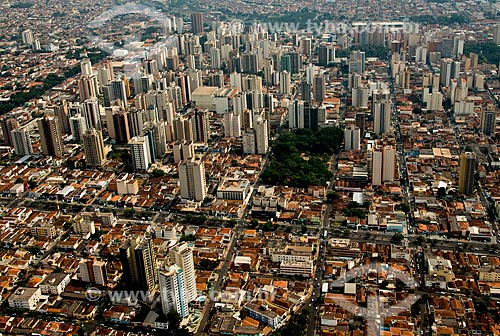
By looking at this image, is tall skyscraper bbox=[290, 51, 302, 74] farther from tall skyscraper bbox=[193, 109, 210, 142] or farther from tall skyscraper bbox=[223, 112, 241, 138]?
tall skyscraper bbox=[193, 109, 210, 142]

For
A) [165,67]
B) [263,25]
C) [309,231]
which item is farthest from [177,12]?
[309,231]

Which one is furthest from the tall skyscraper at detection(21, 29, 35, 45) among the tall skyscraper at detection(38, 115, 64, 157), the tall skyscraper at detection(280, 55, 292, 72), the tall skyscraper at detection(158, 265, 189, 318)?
the tall skyscraper at detection(158, 265, 189, 318)

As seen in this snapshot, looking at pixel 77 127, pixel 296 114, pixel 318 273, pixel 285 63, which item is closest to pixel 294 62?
pixel 285 63

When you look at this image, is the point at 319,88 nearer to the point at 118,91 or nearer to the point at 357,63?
Answer: the point at 357,63

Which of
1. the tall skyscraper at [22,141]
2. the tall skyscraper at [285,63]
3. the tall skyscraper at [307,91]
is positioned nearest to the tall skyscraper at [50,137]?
the tall skyscraper at [22,141]

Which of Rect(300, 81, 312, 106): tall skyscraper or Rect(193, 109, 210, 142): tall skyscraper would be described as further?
Rect(300, 81, 312, 106): tall skyscraper

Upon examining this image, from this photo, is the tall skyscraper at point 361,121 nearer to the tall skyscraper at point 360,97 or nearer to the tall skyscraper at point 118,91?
the tall skyscraper at point 360,97
